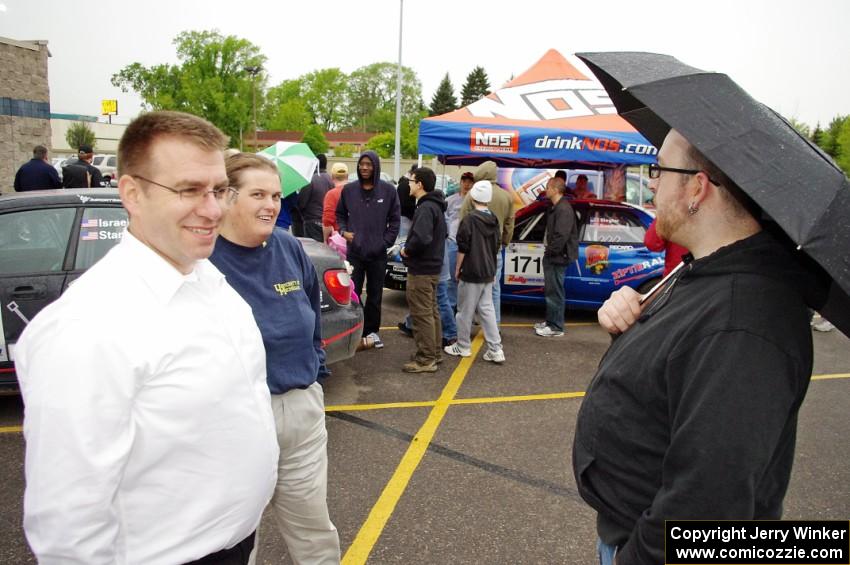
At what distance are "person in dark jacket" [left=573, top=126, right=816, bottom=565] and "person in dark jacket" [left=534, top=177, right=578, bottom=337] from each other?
17.2 feet

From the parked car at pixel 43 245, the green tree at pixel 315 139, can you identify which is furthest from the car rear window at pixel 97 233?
the green tree at pixel 315 139

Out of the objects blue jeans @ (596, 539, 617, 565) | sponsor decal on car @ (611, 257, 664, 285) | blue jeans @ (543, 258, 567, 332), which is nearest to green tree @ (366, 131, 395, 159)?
sponsor decal on car @ (611, 257, 664, 285)

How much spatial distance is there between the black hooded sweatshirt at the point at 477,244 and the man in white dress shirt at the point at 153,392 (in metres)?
4.22

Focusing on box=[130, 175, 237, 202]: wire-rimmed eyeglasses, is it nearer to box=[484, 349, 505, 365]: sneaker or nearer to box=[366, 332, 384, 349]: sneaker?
box=[484, 349, 505, 365]: sneaker

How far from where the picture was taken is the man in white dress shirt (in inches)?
44.9

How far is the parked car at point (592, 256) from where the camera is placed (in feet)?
23.4

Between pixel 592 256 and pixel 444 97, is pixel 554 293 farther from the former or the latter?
pixel 444 97

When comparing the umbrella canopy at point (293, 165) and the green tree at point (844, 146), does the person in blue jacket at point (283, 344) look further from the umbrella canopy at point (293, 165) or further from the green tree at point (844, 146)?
the green tree at point (844, 146)

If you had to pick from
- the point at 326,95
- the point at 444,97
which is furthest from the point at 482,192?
the point at 326,95

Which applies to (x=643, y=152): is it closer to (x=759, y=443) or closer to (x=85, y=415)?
(x=759, y=443)

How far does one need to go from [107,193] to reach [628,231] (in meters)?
5.66

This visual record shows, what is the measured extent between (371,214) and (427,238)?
83cm

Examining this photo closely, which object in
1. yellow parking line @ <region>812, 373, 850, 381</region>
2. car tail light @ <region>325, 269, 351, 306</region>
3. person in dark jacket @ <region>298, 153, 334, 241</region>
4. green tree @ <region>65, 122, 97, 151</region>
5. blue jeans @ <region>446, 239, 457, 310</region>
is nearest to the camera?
car tail light @ <region>325, 269, 351, 306</region>

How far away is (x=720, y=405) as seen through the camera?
46.4 inches
